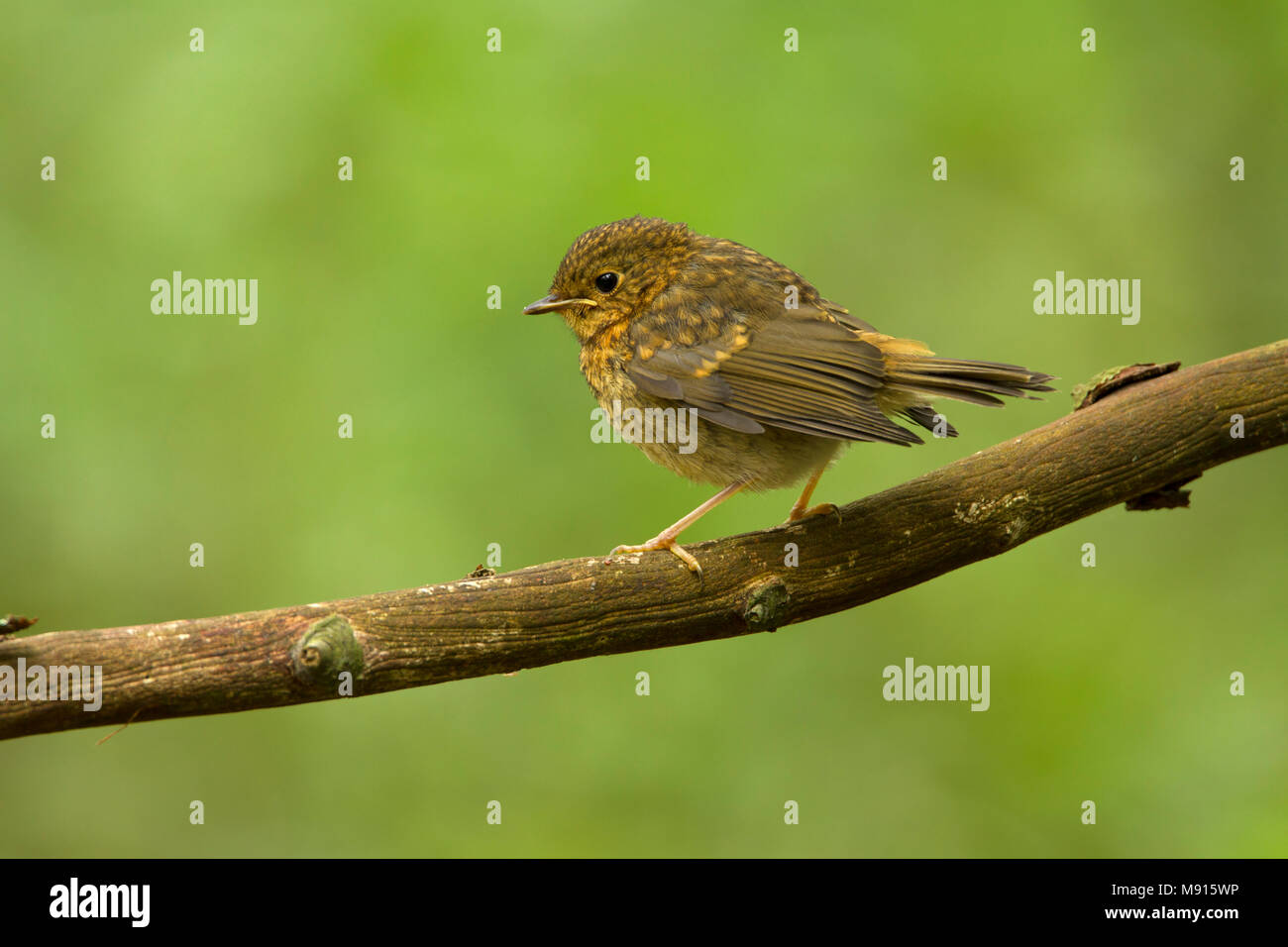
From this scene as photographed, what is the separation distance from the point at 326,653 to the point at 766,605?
1169 millimetres

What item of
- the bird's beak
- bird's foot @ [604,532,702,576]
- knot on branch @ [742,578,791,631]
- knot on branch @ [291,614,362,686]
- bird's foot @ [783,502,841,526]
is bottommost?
knot on branch @ [291,614,362,686]

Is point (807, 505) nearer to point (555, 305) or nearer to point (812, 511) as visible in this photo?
point (812, 511)

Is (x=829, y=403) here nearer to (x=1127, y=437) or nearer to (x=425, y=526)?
(x=1127, y=437)

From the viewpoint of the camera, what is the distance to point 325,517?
498 cm

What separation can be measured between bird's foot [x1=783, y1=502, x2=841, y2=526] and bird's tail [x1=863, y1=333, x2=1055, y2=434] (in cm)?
40

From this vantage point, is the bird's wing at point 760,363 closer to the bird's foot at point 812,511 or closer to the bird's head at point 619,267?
the bird's head at point 619,267

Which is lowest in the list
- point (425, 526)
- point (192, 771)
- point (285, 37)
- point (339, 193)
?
point (192, 771)

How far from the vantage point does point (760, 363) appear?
12.6ft

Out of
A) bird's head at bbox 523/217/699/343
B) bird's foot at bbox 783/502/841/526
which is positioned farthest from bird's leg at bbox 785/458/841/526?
bird's head at bbox 523/217/699/343

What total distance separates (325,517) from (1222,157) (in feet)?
13.6

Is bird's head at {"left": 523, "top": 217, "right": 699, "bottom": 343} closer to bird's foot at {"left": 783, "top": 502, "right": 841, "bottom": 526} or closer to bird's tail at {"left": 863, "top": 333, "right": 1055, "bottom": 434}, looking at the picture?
bird's tail at {"left": 863, "top": 333, "right": 1055, "bottom": 434}

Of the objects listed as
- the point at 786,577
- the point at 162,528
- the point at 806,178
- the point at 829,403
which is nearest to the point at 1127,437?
the point at 829,403

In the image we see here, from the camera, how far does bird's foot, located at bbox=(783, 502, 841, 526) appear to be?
3.67 meters

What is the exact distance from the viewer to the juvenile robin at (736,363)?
3.64 metres
